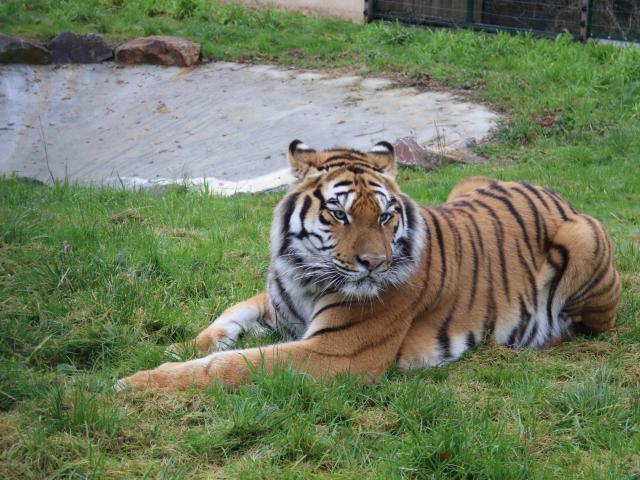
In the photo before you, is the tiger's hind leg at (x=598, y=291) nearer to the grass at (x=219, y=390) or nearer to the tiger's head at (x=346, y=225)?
the grass at (x=219, y=390)

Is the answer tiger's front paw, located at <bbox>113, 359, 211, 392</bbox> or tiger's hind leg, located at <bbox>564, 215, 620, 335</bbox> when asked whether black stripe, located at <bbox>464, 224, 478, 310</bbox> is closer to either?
tiger's hind leg, located at <bbox>564, 215, 620, 335</bbox>

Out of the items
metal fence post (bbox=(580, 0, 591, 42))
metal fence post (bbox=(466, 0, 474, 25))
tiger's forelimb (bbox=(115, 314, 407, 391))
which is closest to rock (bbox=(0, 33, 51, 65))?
metal fence post (bbox=(466, 0, 474, 25))

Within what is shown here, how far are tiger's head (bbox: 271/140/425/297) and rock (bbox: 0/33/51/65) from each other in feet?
32.9

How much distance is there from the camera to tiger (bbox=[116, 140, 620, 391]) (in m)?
3.93

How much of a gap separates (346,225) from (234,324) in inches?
33.9

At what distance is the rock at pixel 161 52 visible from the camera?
1305cm

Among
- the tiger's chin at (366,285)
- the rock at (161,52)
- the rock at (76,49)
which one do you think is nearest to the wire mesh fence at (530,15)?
the rock at (161,52)

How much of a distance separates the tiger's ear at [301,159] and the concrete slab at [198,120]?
4018 millimetres

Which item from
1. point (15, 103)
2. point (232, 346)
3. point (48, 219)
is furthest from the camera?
point (15, 103)

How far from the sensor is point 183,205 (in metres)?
6.94

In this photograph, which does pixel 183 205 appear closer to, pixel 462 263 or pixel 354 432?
pixel 462 263

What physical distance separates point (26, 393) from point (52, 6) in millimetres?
12720

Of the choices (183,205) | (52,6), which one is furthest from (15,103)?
(183,205)

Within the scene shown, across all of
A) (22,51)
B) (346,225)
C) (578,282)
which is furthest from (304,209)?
(22,51)
